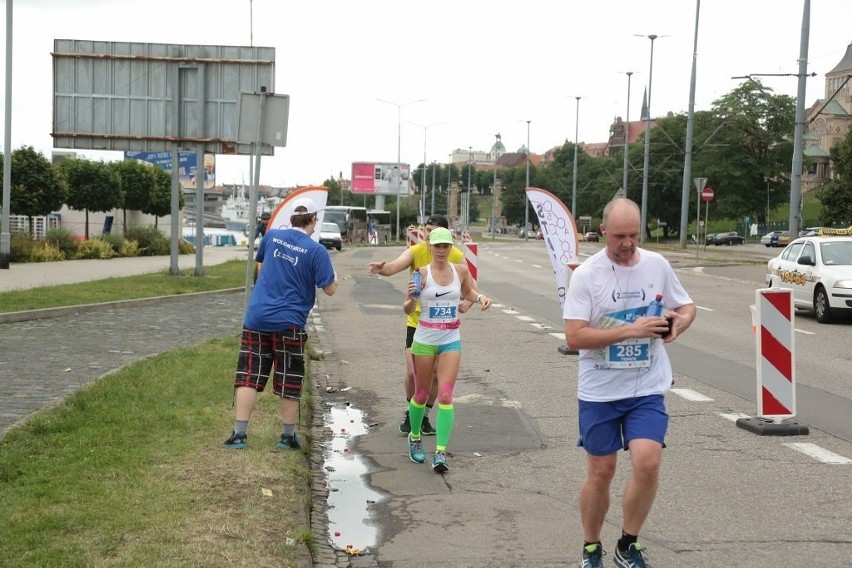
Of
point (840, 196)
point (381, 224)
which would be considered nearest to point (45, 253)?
point (840, 196)

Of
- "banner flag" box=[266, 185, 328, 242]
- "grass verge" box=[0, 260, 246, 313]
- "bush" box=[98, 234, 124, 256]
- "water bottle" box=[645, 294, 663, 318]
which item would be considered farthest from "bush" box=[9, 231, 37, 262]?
"water bottle" box=[645, 294, 663, 318]

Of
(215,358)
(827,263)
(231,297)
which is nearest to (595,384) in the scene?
(215,358)

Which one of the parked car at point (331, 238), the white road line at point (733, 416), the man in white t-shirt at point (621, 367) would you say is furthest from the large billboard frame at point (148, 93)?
the parked car at point (331, 238)

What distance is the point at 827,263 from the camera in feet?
66.7

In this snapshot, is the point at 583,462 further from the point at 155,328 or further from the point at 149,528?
the point at 155,328

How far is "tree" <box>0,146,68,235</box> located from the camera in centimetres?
3781

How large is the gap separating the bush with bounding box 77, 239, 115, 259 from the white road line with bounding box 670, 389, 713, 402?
106 ft

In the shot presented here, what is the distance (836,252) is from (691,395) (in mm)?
10670

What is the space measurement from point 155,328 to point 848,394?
32.9 feet

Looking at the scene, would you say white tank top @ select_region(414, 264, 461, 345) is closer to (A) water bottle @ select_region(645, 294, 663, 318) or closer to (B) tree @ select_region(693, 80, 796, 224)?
(A) water bottle @ select_region(645, 294, 663, 318)

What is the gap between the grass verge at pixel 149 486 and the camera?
516 cm

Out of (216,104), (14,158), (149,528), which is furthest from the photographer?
(14,158)

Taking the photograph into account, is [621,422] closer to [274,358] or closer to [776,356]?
[274,358]

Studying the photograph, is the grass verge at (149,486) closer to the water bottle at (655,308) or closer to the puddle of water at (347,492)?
the puddle of water at (347,492)
